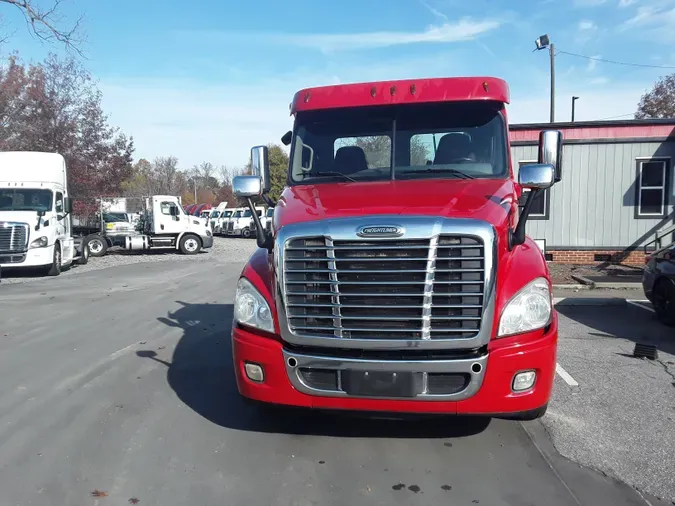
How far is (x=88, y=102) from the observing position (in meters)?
23.9

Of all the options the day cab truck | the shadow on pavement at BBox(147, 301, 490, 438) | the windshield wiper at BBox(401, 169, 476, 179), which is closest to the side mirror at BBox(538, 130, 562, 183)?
the windshield wiper at BBox(401, 169, 476, 179)

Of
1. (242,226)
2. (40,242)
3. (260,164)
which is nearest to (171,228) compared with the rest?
(40,242)

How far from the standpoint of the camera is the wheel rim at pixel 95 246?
22500 millimetres

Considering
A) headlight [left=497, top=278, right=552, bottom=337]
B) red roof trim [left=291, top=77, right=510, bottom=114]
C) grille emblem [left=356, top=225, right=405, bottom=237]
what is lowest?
headlight [left=497, top=278, right=552, bottom=337]

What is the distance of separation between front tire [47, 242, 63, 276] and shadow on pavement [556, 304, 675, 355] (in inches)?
510

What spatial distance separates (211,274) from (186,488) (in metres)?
12.3

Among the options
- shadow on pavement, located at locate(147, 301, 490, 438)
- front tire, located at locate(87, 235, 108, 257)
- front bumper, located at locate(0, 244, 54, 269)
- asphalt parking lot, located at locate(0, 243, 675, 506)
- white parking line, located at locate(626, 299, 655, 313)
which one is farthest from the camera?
front tire, located at locate(87, 235, 108, 257)

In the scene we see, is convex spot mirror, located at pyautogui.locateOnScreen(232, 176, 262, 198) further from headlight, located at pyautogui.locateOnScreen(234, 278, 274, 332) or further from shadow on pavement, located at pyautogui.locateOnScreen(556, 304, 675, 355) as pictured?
shadow on pavement, located at pyautogui.locateOnScreen(556, 304, 675, 355)

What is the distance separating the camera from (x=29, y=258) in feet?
48.0

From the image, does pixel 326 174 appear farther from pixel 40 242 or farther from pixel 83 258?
pixel 83 258

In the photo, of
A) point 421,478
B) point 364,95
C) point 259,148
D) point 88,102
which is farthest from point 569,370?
point 88,102

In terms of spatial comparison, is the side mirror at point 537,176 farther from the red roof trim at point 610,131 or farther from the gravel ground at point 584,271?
the red roof trim at point 610,131

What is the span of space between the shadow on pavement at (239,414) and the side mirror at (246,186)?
5.68 ft

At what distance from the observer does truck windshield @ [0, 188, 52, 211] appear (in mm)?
15156
